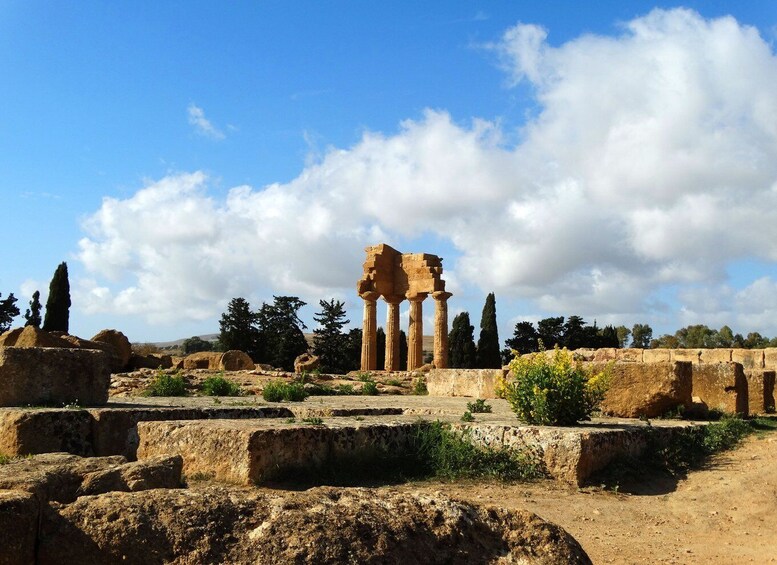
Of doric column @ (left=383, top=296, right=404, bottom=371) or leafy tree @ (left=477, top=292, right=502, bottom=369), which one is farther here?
leafy tree @ (left=477, top=292, right=502, bottom=369)

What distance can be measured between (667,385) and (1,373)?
8124 millimetres

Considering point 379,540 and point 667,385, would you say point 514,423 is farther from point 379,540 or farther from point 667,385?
point 379,540

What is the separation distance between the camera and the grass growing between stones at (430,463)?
652 cm

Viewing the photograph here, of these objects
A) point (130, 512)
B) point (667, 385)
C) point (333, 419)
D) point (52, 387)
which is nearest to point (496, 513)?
point (130, 512)

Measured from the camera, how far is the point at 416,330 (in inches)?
1266

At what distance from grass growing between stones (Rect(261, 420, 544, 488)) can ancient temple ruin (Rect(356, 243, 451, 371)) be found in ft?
77.4

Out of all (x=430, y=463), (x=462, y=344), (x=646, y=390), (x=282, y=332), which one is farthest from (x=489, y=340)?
(x=430, y=463)

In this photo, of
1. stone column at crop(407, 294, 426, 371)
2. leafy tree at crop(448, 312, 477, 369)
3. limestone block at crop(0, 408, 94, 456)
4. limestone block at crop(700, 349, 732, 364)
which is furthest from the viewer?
leafy tree at crop(448, 312, 477, 369)

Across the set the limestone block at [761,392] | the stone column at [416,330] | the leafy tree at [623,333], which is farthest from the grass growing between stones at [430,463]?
the leafy tree at [623,333]

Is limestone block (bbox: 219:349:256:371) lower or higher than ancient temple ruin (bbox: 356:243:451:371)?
lower

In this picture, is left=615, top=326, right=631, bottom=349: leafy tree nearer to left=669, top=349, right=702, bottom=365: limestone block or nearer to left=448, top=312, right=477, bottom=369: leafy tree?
left=448, top=312, right=477, bottom=369: leafy tree

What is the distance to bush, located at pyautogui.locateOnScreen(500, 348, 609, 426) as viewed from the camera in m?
7.93

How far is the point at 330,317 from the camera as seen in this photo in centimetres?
4459

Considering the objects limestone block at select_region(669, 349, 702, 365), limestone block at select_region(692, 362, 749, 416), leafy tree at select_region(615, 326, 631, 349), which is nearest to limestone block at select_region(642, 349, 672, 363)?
limestone block at select_region(669, 349, 702, 365)
